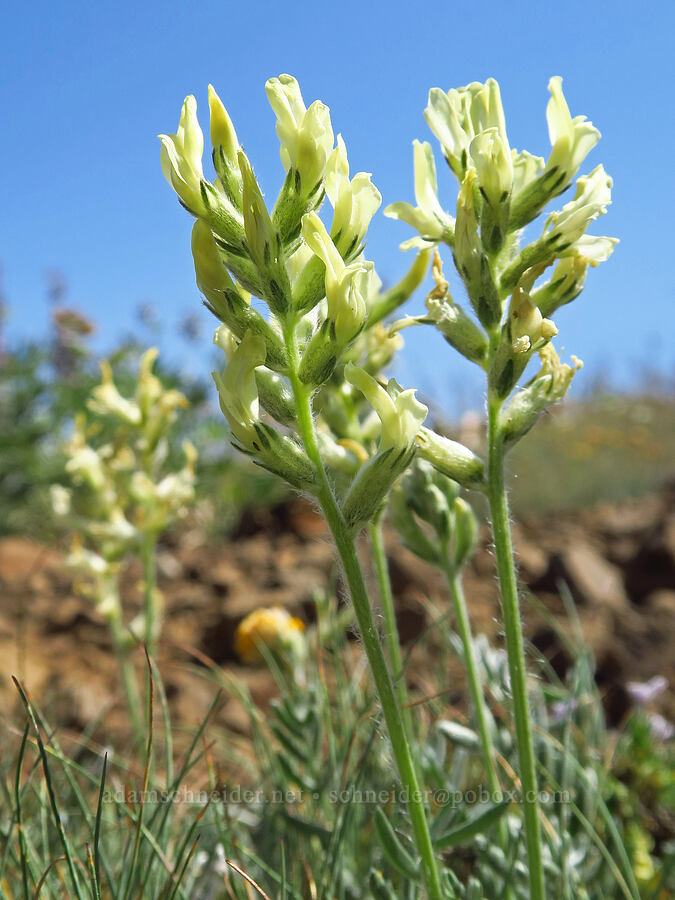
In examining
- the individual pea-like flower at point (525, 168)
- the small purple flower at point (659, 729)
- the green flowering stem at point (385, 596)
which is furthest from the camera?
the small purple flower at point (659, 729)

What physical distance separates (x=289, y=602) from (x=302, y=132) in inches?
122

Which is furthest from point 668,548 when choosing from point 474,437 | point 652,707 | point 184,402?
point 474,437

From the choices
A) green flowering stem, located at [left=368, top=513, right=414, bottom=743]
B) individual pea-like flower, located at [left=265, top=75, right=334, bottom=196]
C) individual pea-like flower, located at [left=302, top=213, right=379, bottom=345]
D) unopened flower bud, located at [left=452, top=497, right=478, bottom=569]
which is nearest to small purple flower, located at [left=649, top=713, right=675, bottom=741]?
green flowering stem, located at [left=368, top=513, right=414, bottom=743]

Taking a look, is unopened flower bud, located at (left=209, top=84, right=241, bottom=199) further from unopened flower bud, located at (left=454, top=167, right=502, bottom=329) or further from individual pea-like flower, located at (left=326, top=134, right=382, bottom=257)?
unopened flower bud, located at (left=454, top=167, right=502, bottom=329)

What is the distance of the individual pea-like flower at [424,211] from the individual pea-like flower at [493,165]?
14 centimetres

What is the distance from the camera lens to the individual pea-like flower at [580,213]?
1293 mm

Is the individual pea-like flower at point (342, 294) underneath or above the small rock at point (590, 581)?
underneath

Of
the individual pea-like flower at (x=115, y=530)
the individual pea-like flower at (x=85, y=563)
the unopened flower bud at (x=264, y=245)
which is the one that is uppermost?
the unopened flower bud at (x=264, y=245)

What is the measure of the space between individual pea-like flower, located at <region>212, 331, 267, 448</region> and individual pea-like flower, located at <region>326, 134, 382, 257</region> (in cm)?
21

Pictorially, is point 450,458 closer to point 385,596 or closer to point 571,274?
point 571,274

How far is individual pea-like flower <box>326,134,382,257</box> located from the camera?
1137 mm

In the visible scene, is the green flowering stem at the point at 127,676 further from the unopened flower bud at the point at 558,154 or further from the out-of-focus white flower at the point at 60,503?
the unopened flower bud at the point at 558,154

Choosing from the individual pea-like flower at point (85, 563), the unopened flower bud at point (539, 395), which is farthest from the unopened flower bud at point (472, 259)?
the individual pea-like flower at point (85, 563)

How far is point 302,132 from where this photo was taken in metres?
1.12
